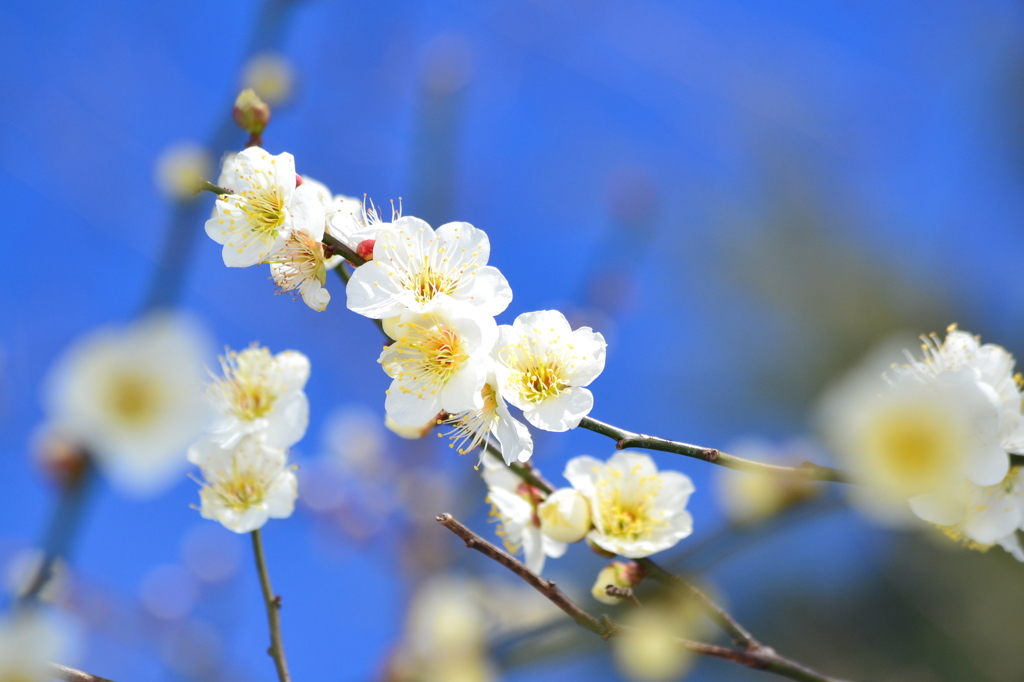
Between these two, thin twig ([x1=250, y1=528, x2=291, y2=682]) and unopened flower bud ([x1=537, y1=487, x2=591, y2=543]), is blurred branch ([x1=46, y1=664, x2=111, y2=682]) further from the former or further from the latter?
unopened flower bud ([x1=537, y1=487, x2=591, y2=543])

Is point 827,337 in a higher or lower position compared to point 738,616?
higher

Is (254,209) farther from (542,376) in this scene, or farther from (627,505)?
(627,505)

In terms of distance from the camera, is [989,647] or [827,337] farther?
[827,337]

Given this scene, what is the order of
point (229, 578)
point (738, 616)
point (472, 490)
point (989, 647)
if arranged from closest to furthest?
point (472, 490) < point (229, 578) < point (989, 647) < point (738, 616)

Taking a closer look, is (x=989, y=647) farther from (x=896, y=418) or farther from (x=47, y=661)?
(x=47, y=661)

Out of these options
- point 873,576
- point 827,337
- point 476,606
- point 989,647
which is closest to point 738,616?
point 873,576

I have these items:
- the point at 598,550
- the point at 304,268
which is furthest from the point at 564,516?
the point at 304,268

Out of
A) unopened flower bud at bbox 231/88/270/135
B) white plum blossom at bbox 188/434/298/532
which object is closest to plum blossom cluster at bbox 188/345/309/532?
white plum blossom at bbox 188/434/298/532
